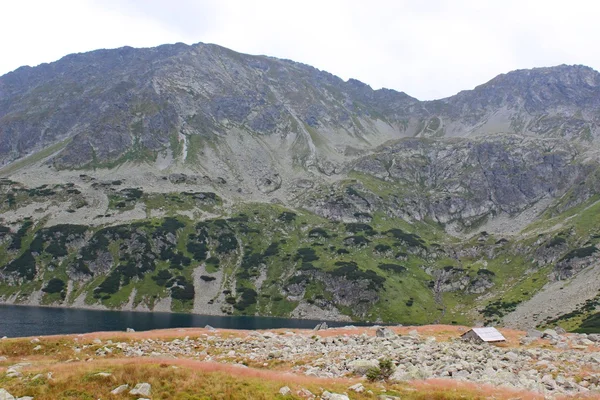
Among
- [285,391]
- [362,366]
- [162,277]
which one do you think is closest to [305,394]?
[285,391]

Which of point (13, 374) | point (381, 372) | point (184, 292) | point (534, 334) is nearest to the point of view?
point (13, 374)

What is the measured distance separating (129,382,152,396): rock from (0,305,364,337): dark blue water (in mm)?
90464

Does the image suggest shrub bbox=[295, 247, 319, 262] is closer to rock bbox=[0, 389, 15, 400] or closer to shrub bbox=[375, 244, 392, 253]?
shrub bbox=[375, 244, 392, 253]

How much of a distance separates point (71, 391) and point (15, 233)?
200 meters

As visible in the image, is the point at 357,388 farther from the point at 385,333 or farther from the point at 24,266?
the point at 24,266

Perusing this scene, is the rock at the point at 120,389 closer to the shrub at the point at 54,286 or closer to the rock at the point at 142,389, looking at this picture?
the rock at the point at 142,389

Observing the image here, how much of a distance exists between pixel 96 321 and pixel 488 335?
359ft

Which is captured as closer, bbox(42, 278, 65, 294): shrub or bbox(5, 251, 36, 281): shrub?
bbox(42, 278, 65, 294): shrub

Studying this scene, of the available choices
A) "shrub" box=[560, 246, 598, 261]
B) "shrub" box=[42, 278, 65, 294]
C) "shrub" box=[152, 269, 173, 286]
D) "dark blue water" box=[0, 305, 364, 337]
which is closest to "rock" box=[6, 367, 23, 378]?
"dark blue water" box=[0, 305, 364, 337]

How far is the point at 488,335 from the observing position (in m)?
37.8

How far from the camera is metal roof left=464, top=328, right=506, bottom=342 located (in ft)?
122

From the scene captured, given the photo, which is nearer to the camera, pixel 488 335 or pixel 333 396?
pixel 333 396

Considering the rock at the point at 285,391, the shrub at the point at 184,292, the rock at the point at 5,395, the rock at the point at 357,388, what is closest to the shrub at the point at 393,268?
the shrub at the point at 184,292

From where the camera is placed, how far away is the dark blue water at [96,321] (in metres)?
96.0
